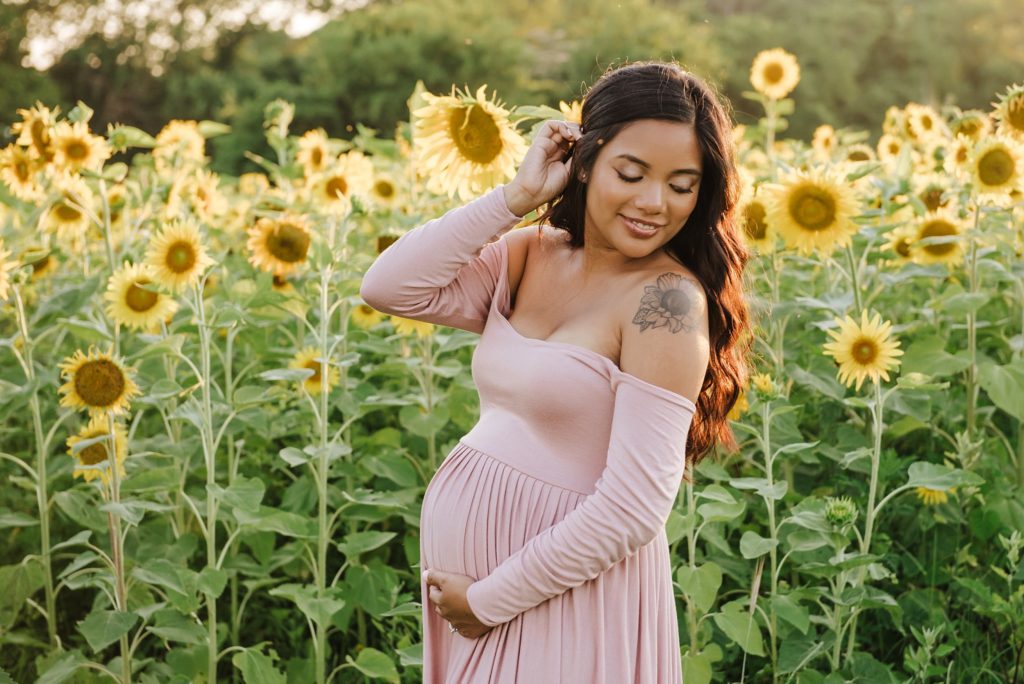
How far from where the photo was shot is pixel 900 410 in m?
3.05

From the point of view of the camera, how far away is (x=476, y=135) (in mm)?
2373

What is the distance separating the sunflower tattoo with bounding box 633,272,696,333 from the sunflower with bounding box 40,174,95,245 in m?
2.30

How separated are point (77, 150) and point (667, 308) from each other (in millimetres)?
2568

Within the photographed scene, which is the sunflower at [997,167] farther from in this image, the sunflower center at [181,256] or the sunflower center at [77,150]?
the sunflower center at [77,150]

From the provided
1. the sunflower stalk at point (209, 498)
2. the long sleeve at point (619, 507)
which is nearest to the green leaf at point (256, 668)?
the sunflower stalk at point (209, 498)

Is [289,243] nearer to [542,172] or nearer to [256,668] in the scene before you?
[256,668]

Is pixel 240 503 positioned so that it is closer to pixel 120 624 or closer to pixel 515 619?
pixel 120 624

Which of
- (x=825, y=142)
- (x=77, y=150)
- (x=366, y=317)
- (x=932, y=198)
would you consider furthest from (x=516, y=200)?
(x=825, y=142)

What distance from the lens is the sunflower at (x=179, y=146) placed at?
4301 millimetres

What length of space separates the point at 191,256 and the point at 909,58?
24630 mm

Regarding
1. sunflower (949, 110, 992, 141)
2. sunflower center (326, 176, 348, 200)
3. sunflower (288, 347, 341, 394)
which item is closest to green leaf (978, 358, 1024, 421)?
sunflower (949, 110, 992, 141)

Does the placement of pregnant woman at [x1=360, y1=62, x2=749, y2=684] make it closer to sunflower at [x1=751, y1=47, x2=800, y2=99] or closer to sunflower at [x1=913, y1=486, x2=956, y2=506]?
sunflower at [x1=913, y1=486, x2=956, y2=506]

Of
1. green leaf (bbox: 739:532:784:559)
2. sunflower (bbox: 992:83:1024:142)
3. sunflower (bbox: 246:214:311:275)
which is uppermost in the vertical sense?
sunflower (bbox: 992:83:1024:142)

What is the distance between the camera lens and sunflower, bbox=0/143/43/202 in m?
3.75
